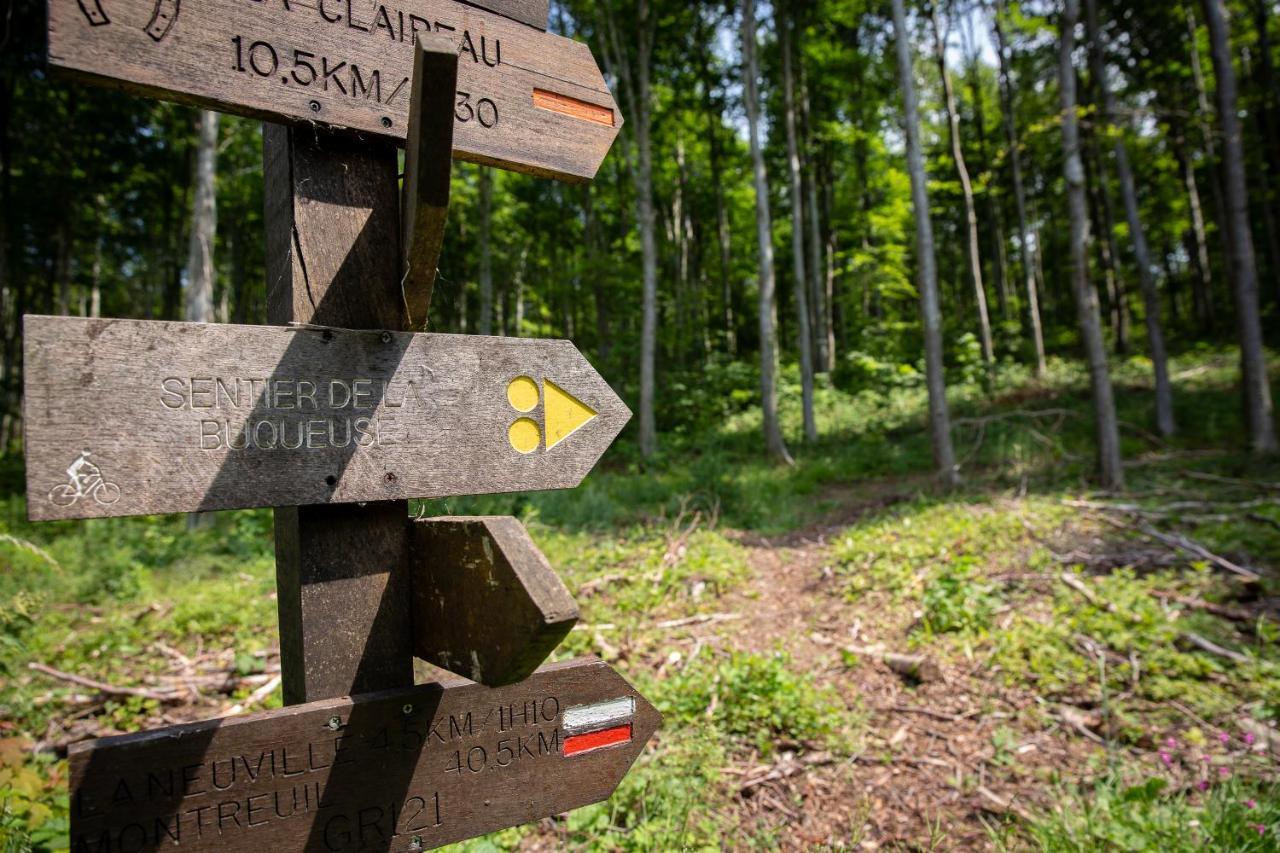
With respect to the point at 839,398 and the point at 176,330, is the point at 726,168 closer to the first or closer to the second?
the point at 839,398

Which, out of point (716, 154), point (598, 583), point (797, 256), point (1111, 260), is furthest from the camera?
point (716, 154)

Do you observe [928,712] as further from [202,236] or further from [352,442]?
[202,236]

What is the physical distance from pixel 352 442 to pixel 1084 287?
374 inches

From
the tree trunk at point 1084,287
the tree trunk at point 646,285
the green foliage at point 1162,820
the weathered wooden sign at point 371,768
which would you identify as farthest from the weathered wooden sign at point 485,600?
the tree trunk at point 646,285

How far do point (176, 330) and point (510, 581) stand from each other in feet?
2.25

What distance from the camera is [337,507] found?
1.31 metres

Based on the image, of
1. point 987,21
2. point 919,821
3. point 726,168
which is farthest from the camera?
point 726,168

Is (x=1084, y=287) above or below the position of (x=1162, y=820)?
above

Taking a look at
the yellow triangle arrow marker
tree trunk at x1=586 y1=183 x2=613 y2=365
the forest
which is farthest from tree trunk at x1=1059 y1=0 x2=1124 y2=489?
tree trunk at x1=586 y1=183 x2=613 y2=365

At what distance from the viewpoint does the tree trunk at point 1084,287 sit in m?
8.20

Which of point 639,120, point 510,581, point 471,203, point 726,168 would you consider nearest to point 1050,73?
point 639,120

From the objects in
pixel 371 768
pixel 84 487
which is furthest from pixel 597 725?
pixel 84 487

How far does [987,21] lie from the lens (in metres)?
20.2

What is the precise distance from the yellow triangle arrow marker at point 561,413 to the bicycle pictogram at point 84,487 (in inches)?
28.9
